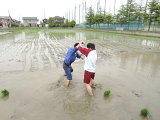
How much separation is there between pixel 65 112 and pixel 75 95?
2.61 feet

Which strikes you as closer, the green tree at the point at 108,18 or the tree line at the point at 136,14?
the tree line at the point at 136,14

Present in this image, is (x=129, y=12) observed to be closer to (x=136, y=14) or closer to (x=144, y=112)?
(x=136, y=14)

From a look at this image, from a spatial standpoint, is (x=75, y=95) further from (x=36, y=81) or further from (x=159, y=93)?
(x=159, y=93)

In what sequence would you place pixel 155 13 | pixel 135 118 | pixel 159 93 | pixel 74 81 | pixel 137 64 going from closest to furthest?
pixel 135 118 → pixel 159 93 → pixel 74 81 → pixel 137 64 → pixel 155 13

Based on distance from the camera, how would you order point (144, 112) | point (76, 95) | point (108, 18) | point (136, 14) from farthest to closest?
point (108, 18) → point (136, 14) → point (76, 95) → point (144, 112)

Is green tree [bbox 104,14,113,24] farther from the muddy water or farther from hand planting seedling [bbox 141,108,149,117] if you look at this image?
hand planting seedling [bbox 141,108,149,117]

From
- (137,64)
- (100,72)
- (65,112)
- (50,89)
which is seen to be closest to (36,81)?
(50,89)

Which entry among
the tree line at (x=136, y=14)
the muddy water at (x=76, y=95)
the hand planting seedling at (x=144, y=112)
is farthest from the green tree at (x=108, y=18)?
the hand planting seedling at (x=144, y=112)

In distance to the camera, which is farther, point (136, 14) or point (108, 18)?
point (108, 18)

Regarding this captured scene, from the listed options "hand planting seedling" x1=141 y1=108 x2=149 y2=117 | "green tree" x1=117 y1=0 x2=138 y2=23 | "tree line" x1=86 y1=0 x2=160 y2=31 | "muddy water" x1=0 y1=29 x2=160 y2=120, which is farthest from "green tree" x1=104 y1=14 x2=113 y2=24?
"hand planting seedling" x1=141 y1=108 x2=149 y2=117

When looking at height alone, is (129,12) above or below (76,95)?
above

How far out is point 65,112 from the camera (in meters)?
3.31

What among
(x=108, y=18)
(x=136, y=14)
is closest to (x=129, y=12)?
(x=136, y=14)

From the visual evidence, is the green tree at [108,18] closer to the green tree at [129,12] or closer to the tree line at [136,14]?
the tree line at [136,14]
